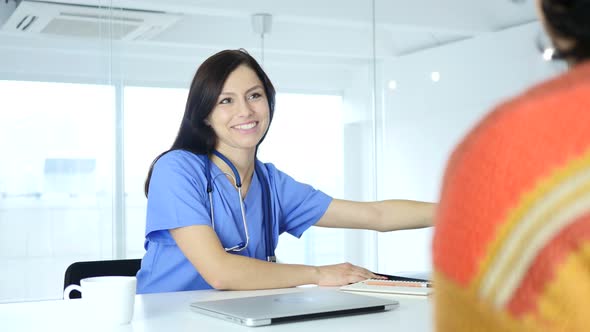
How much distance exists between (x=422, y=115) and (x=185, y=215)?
2565 mm

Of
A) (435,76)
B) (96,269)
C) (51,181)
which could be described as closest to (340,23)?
(435,76)

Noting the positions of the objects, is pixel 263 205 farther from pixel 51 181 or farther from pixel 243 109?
pixel 51 181

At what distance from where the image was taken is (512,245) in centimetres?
33

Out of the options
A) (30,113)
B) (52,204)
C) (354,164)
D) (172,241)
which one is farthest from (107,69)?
(172,241)

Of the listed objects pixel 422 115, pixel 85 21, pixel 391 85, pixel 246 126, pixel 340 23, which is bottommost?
pixel 246 126

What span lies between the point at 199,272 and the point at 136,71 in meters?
1.97

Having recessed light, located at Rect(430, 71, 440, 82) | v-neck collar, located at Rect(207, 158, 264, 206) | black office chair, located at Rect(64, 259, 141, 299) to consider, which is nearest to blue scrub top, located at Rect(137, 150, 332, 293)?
v-neck collar, located at Rect(207, 158, 264, 206)

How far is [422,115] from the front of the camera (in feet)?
13.9

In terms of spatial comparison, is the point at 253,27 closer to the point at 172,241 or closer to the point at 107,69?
the point at 107,69

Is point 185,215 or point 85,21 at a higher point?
point 85,21

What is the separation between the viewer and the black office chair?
2064mm

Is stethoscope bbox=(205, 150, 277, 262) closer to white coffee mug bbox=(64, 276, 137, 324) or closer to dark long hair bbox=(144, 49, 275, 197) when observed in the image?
dark long hair bbox=(144, 49, 275, 197)

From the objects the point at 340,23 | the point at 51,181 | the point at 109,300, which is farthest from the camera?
the point at 340,23

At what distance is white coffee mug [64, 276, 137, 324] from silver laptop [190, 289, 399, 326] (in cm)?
16
